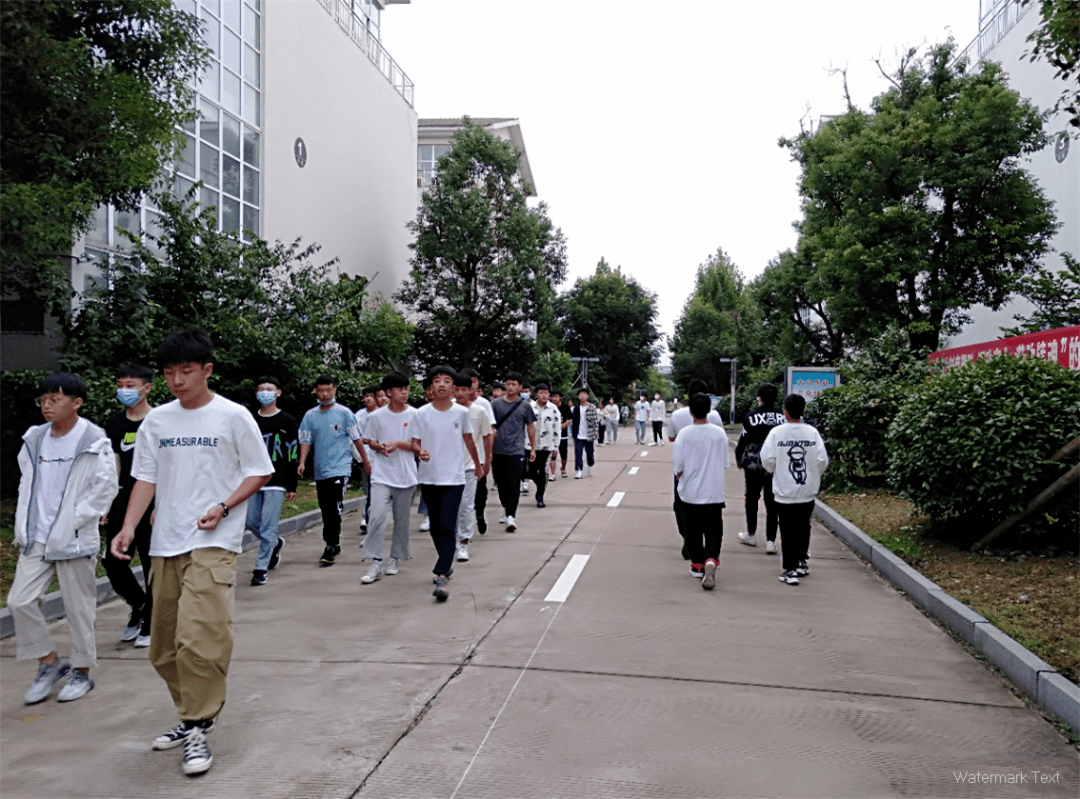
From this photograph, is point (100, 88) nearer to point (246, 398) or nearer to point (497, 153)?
point (246, 398)

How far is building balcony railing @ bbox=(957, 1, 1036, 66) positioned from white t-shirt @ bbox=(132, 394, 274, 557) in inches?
1093

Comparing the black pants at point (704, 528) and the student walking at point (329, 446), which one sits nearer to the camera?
the black pants at point (704, 528)

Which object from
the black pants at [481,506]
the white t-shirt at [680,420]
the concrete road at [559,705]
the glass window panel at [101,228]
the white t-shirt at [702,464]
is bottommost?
the concrete road at [559,705]

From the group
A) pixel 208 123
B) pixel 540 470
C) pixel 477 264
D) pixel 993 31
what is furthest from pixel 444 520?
pixel 993 31

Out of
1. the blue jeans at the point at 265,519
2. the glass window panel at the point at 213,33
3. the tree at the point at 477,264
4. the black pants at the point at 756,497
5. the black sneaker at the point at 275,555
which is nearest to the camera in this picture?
the blue jeans at the point at 265,519

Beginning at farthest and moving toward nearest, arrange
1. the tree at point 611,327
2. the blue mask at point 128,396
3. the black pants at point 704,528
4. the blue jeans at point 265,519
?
1. the tree at point 611,327
2. the blue jeans at point 265,519
3. the black pants at point 704,528
4. the blue mask at point 128,396

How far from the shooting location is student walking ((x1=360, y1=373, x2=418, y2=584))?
7.89m

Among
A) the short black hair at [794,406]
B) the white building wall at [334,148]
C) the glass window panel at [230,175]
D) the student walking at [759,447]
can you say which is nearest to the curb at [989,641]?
the student walking at [759,447]

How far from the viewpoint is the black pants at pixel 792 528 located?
8086 millimetres

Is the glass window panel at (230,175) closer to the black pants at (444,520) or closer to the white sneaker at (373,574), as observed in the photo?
the white sneaker at (373,574)

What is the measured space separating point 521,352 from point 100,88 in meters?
22.0

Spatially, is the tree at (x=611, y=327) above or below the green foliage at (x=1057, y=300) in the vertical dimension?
above

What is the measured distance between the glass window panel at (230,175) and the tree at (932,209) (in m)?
15.3

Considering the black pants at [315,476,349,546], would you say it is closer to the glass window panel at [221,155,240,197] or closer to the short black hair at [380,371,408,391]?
the short black hair at [380,371,408,391]
